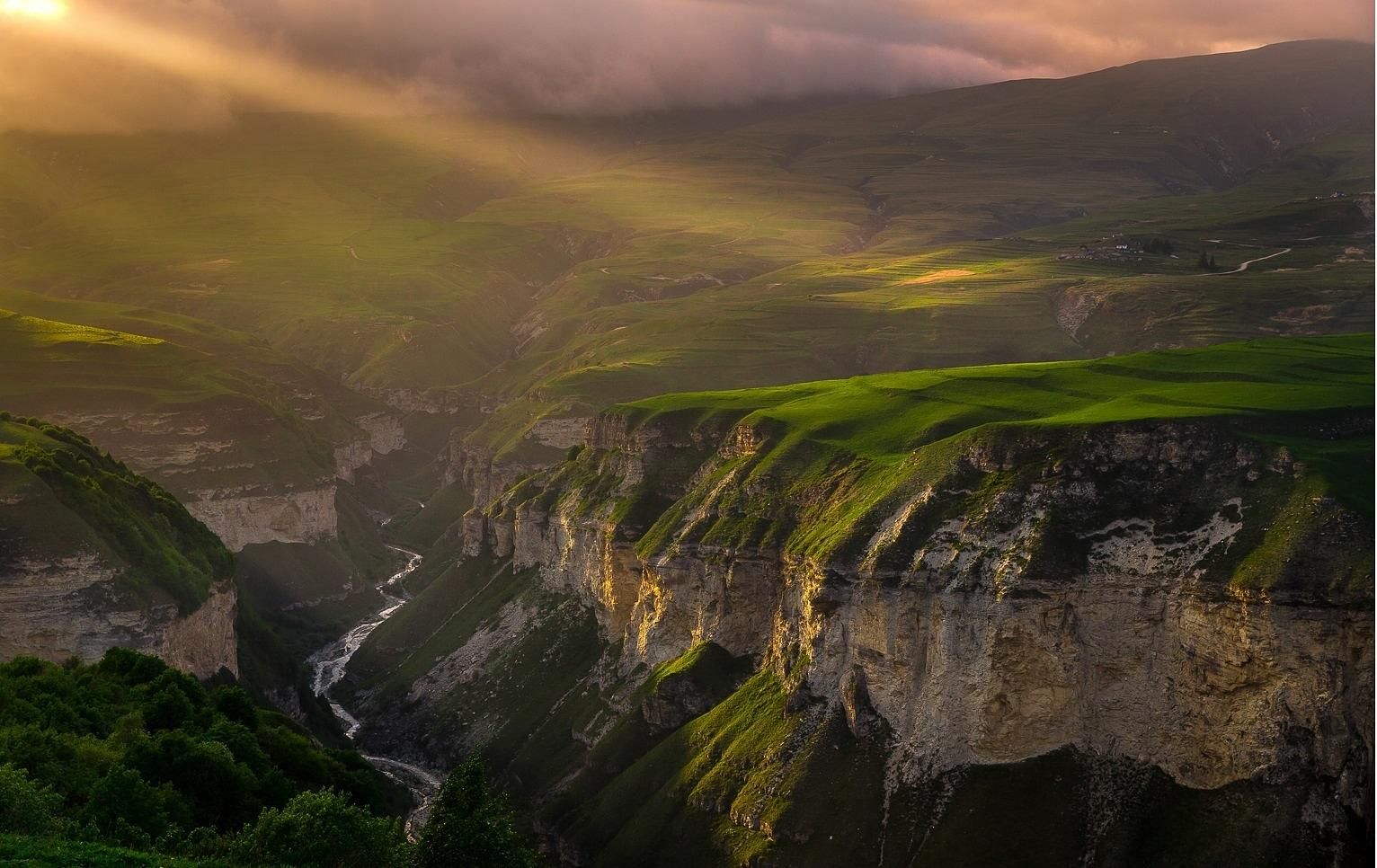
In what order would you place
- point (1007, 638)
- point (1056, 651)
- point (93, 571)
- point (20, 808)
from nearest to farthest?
point (20, 808)
point (1056, 651)
point (1007, 638)
point (93, 571)

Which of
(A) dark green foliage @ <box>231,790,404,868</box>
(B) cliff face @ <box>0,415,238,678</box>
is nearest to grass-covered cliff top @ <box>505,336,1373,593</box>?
(B) cliff face @ <box>0,415,238,678</box>

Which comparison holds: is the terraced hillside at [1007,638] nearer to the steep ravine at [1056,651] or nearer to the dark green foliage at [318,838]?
the steep ravine at [1056,651]

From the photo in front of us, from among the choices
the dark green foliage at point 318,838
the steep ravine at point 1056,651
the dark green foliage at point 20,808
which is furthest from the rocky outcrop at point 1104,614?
the dark green foliage at point 20,808

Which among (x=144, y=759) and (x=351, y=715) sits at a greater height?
(x=144, y=759)

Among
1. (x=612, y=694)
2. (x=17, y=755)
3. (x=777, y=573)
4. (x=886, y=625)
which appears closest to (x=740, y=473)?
(x=777, y=573)

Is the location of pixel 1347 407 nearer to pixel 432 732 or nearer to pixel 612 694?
pixel 612 694

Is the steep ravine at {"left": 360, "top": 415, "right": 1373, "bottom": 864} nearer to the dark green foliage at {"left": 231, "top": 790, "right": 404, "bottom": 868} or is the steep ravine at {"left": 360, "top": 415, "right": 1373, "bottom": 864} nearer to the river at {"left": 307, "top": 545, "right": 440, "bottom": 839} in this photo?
the river at {"left": 307, "top": 545, "right": 440, "bottom": 839}

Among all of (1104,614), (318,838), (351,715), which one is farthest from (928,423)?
(351,715)

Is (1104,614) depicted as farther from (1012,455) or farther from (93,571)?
(93,571)
